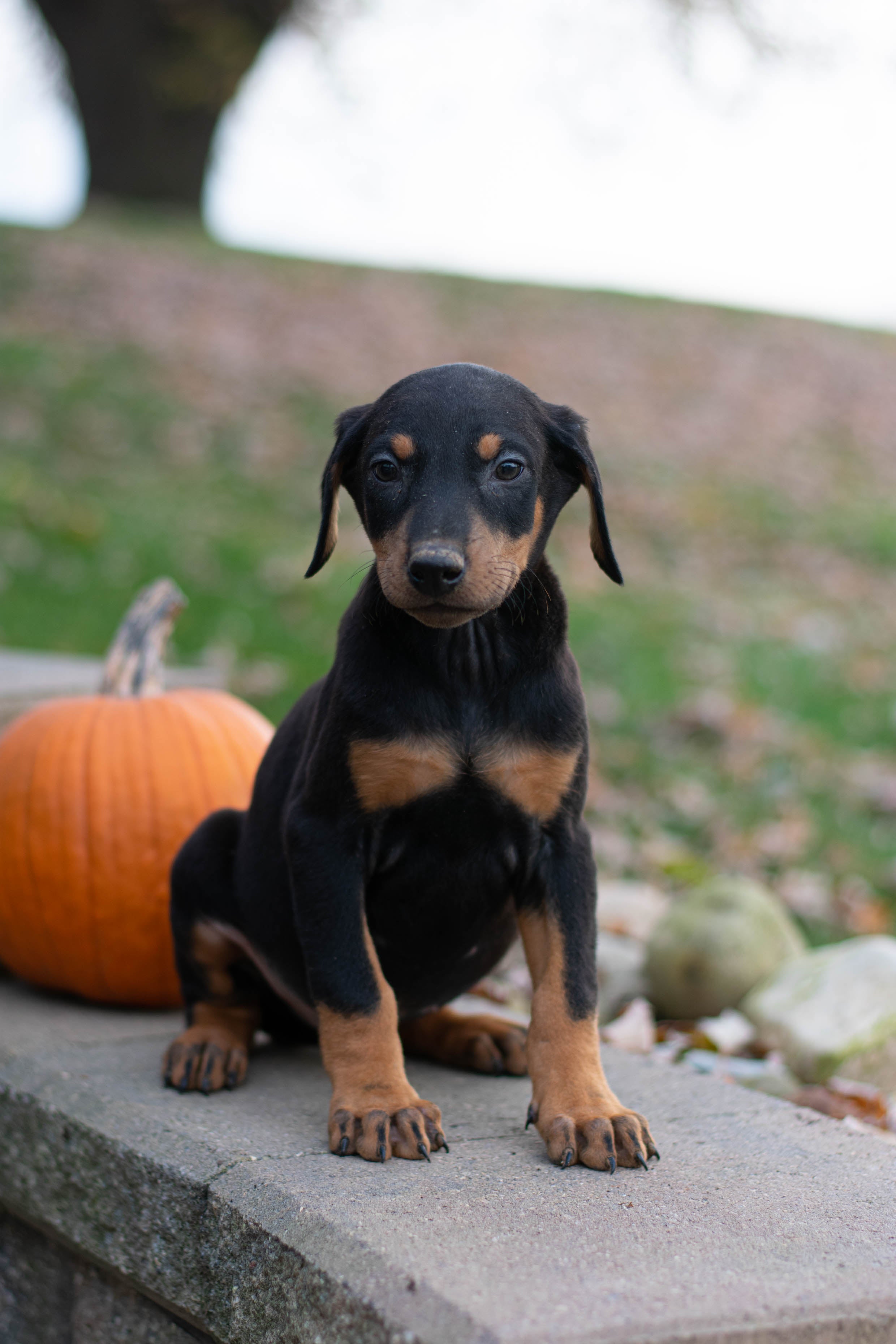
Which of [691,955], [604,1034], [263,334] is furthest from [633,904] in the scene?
[263,334]

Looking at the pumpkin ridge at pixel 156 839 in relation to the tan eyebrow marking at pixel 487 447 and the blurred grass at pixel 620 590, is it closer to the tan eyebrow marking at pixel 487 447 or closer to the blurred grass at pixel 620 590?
the tan eyebrow marking at pixel 487 447

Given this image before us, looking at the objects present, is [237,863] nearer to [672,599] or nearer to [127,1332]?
[127,1332]

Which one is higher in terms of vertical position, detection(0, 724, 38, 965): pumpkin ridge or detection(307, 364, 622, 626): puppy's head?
detection(307, 364, 622, 626): puppy's head

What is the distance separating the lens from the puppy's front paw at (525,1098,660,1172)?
236cm

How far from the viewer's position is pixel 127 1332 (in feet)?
8.60

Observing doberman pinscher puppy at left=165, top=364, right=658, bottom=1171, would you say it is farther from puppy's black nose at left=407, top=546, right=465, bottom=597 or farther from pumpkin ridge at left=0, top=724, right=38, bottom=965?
pumpkin ridge at left=0, top=724, right=38, bottom=965

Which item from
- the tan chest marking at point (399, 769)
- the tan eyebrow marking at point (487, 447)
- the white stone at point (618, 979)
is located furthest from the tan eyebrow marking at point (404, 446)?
the white stone at point (618, 979)

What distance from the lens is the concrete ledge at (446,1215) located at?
1.86 meters

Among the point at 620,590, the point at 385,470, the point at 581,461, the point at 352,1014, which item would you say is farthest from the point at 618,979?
the point at 620,590

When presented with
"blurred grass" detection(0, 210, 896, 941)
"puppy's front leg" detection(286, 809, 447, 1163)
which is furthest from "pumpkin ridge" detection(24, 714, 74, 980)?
"blurred grass" detection(0, 210, 896, 941)

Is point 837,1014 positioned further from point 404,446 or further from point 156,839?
point 404,446

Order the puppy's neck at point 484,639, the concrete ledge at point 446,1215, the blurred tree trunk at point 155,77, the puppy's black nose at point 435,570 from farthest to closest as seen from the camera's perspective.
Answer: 1. the blurred tree trunk at point 155,77
2. the puppy's neck at point 484,639
3. the puppy's black nose at point 435,570
4. the concrete ledge at point 446,1215

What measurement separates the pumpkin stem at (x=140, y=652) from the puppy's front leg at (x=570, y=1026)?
1.82 m

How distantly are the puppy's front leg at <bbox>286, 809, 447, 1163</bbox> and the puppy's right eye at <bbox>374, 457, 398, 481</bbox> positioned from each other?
0.69 m
